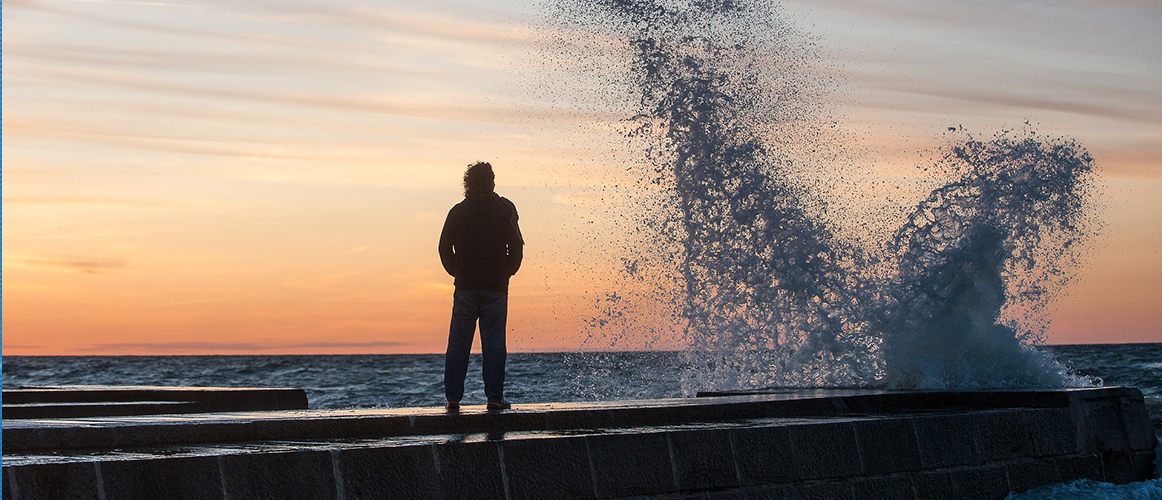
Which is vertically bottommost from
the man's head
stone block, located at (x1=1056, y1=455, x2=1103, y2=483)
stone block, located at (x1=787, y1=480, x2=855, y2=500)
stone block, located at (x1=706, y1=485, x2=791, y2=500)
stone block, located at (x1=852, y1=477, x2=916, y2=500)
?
stone block, located at (x1=1056, y1=455, x2=1103, y2=483)

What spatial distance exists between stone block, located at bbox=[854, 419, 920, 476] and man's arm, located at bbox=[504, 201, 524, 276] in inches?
84.3

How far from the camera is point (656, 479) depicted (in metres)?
4.42

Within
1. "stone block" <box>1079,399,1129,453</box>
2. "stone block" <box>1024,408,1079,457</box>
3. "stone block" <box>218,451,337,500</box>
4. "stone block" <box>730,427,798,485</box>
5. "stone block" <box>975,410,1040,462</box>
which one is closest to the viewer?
"stone block" <box>218,451,337,500</box>

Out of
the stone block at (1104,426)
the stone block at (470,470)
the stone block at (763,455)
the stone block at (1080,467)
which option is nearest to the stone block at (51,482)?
the stone block at (470,470)

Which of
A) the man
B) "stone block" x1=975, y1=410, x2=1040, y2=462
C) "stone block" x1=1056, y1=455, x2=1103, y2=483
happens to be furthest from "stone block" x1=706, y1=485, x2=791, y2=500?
"stone block" x1=1056, y1=455, x2=1103, y2=483

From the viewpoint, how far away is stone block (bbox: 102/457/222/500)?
10.8 feet

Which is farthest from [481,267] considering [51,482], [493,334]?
[51,482]

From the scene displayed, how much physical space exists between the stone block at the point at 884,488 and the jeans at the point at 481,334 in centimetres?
209

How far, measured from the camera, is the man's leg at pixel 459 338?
20.4 ft

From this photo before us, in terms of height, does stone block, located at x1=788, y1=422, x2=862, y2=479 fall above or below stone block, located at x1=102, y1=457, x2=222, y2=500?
below

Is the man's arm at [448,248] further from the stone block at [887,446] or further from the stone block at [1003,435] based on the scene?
the stone block at [1003,435]

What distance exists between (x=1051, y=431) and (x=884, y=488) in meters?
1.57

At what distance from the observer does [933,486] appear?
5422 mm

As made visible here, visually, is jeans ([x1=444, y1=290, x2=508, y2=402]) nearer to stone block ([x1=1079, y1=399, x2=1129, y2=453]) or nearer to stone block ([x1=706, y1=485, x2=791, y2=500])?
stone block ([x1=706, y1=485, x2=791, y2=500])
